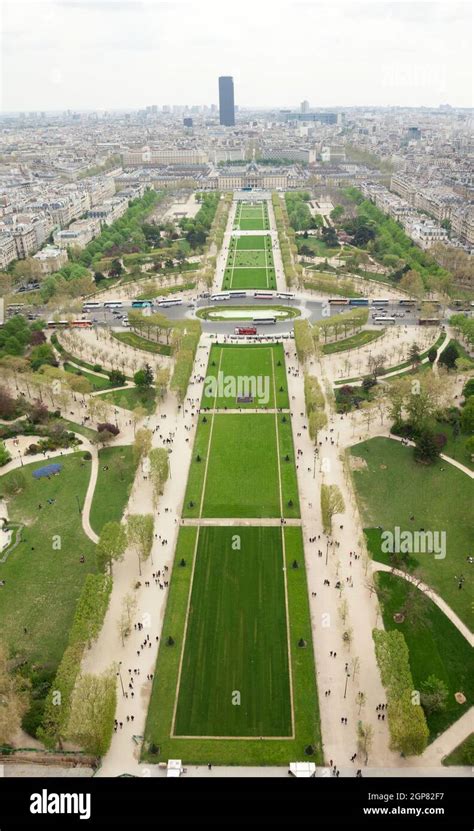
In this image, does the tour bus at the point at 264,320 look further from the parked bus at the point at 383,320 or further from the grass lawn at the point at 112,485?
the grass lawn at the point at 112,485

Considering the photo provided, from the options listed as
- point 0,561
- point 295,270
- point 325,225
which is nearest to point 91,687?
point 0,561

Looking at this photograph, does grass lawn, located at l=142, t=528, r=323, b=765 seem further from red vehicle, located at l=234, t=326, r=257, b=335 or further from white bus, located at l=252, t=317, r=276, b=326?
white bus, located at l=252, t=317, r=276, b=326

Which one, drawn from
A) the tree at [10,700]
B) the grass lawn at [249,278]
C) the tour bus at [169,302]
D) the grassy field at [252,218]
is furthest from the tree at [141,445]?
the grassy field at [252,218]

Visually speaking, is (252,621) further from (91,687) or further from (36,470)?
(36,470)

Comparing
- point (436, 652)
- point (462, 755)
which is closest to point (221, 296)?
point (436, 652)

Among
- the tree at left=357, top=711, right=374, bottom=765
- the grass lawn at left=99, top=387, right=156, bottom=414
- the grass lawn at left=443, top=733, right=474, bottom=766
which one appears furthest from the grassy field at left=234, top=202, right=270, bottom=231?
the grass lawn at left=443, top=733, right=474, bottom=766
